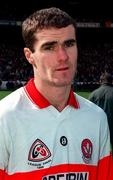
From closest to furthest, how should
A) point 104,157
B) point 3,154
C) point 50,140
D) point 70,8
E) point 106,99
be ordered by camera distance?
point 3,154
point 50,140
point 104,157
point 106,99
point 70,8

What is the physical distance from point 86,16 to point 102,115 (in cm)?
3577

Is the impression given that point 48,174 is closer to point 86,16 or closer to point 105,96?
point 105,96

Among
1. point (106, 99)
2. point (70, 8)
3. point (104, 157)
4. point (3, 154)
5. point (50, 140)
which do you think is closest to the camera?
point (3, 154)

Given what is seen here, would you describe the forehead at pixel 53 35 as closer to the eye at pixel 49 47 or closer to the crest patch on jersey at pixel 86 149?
the eye at pixel 49 47

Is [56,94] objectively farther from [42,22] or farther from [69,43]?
[42,22]

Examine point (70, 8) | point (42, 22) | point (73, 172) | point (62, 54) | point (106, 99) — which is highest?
point (70, 8)

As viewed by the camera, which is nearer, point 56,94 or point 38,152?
point 38,152

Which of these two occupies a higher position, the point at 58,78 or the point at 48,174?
the point at 58,78

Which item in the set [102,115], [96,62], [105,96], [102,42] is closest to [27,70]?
[96,62]

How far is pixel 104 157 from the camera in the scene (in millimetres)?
2578

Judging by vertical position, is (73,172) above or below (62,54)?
below

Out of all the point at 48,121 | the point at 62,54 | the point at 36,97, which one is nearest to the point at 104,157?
the point at 48,121

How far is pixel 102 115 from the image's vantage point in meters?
2.60

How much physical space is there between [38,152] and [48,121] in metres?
0.17
